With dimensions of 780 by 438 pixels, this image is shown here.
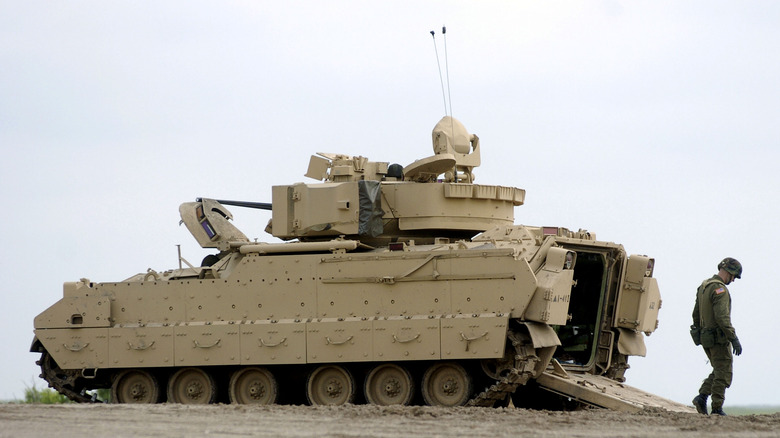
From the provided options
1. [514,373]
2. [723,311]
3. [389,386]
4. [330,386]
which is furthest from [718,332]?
[330,386]

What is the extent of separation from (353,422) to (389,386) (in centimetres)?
420

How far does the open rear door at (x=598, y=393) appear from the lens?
17.9 meters

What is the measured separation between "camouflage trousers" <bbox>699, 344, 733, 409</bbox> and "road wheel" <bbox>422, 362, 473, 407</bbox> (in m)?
3.70

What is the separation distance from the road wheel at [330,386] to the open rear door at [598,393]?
314 centimetres

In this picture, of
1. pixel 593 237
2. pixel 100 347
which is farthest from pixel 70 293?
pixel 593 237

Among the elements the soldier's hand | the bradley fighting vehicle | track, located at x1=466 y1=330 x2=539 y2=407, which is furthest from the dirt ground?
the bradley fighting vehicle

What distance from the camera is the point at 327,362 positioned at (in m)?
19.2

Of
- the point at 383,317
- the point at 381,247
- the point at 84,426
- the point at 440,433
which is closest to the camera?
the point at 440,433

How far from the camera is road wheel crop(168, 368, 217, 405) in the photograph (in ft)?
67.2

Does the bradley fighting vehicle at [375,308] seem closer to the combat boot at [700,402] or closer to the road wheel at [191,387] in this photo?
the road wheel at [191,387]

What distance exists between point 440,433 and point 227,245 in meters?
8.48

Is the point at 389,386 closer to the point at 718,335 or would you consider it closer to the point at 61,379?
the point at 718,335

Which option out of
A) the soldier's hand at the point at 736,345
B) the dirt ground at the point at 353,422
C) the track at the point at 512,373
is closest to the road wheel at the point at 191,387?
the dirt ground at the point at 353,422

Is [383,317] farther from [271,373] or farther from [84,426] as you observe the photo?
[84,426]
